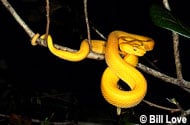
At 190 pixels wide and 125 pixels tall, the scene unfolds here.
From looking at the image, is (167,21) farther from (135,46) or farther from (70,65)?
(70,65)

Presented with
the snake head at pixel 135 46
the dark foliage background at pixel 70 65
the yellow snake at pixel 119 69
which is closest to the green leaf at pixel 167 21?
the yellow snake at pixel 119 69

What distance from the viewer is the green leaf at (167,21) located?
1.92m

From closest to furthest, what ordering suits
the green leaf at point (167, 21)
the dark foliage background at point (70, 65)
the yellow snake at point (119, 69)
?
the green leaf at point (167, 21), the yellow snake at point (119, 69), the dark foliage background at point (70, 65)

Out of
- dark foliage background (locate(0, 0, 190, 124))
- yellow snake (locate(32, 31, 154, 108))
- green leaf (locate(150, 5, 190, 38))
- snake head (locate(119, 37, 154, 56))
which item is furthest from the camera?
dark foliage background (locate(0, 0, 190, 124))

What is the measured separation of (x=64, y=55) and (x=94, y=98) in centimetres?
362

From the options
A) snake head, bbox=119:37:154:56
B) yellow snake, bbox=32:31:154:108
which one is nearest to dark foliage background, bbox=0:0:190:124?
snake head, bbox=119:37:154:56

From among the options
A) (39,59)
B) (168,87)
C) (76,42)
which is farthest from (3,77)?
(168,87)

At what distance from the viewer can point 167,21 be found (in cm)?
197

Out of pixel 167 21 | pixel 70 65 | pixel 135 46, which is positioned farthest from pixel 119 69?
pixel 70 65

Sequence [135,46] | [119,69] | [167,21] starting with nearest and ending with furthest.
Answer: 1. [167,21]
2. [119,69]
3. [135,46]

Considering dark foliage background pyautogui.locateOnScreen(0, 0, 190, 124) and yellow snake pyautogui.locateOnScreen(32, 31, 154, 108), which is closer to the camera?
yellow snake pyautogui.locateOnScreen(32, 31, 154, 108)

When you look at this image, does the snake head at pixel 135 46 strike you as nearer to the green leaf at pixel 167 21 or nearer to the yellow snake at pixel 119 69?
the yellow snake at pixel 119 69

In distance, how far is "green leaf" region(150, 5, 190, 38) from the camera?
6.31 feet

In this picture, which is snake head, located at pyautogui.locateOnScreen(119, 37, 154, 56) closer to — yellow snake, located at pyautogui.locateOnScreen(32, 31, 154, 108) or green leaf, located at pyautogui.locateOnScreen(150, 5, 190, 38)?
yellow snake, located at pyautogui.locateOnScreen(32, 31, 154, 108)
